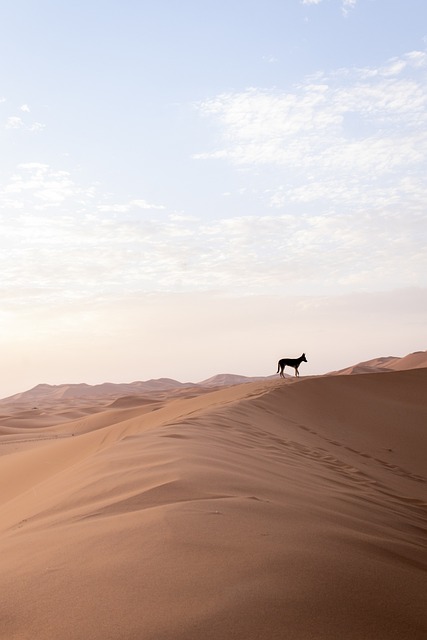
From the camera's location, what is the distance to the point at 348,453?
892 cm

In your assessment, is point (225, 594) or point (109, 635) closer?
point (109, 635)

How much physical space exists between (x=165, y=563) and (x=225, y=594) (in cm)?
40

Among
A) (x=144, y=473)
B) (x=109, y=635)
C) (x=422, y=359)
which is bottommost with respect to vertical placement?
(x=109, y=635)

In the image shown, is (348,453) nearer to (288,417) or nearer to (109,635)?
(288,417)

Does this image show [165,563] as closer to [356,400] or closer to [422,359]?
[356,400]

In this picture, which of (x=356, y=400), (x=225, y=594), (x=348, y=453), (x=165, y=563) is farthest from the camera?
(x=356, y=400)

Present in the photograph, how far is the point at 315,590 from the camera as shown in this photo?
2.12 metres

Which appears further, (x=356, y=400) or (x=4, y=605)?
(x=356, y=400)

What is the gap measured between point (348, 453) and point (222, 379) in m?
72.5

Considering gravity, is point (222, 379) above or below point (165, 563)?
above

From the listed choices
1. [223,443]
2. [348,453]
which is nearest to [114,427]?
[348,453]

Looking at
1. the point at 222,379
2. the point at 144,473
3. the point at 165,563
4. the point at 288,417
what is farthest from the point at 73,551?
the point at 222,379

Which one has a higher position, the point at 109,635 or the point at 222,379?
the point at 222,379

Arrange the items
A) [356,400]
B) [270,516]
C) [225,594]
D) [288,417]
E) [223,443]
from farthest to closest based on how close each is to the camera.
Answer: [356,400] → [288,417] → [223,443] → [270,516] → [225,594]
